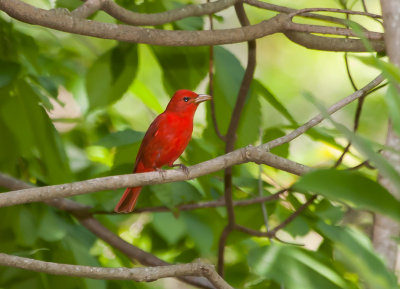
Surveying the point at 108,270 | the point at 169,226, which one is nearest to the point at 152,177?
the point at 108,270

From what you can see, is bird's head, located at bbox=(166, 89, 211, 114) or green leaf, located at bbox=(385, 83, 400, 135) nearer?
green leaf, located at bbox=(385, 83, 400, 135)

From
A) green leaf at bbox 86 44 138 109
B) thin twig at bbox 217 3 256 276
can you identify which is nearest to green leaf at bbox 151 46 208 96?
green leaf at bbox 86 44 138 109

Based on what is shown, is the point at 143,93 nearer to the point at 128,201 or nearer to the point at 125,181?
the point at 128,201

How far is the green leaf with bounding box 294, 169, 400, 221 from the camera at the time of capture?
0.69 meters

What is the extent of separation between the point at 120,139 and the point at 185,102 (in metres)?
0.67

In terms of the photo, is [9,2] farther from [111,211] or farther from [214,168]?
[111,211]

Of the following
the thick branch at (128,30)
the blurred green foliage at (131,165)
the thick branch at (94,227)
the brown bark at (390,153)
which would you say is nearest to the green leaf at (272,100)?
the blurred green foliage at (131,165)

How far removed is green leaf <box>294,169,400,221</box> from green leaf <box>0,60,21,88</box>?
6.55 ft

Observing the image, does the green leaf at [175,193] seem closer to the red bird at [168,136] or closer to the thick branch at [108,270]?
the red bird at [168,136]

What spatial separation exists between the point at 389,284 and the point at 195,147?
2210 mm

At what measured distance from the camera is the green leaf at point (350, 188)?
27.3 inches

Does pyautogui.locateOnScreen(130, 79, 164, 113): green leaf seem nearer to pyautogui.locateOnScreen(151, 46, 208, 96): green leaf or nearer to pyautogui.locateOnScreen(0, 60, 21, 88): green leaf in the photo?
pyautogui.locateOnScreen(151, 46, 208, 96): green leaf

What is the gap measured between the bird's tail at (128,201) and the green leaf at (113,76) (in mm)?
467

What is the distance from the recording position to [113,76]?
2973mm
